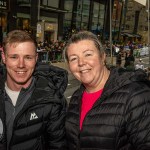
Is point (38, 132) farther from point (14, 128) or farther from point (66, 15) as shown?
point (66, 15)

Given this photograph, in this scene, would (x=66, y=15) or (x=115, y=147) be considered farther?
(x=66, y=15)

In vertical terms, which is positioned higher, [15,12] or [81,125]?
[15,12]

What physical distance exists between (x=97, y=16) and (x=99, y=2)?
2404 millimetres

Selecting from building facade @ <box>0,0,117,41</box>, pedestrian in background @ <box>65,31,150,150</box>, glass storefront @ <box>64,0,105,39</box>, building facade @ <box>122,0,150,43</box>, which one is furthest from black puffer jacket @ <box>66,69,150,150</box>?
building facade @ <box>122,0,150,43</box>

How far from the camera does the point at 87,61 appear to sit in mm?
2828

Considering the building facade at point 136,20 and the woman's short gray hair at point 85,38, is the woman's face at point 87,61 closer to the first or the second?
the woman's short gray hair at point 85,38

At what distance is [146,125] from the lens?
2.39 meters

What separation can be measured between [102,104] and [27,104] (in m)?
0.82

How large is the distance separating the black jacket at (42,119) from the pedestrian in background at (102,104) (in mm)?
199

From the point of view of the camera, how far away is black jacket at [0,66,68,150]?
2932 mm

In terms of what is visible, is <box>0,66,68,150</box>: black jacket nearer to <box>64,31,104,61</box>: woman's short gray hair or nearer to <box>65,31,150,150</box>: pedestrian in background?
<box>65,31,150,150</box>: pedestrian in background

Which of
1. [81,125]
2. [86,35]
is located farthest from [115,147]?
[86,35]

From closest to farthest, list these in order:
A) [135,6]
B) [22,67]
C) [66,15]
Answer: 1. [22,67]
2. [66,15]
3. [135,6]

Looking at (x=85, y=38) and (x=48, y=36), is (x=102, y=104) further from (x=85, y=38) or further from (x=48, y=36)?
(x=48, y=36)
